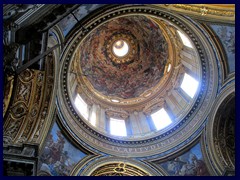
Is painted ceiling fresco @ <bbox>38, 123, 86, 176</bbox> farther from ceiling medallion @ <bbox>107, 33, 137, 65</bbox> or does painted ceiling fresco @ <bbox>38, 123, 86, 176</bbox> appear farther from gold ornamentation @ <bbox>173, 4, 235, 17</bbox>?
ceiling medallion @ <bbox>107, 33, 137, 65</bbox>

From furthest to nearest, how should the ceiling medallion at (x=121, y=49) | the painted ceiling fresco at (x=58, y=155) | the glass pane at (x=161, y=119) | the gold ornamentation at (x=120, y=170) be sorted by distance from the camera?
the ceiling medallion at (x=121, y=49), the glass pane at (x=161, y=119), the gold ornamentation at (x=120, y=170), the painted ceiling fresco at (x=58, y=155)

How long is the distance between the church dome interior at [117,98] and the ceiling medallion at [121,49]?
46.0 inches

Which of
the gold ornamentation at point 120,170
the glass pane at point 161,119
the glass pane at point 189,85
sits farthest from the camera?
the glass pane at point 161,119

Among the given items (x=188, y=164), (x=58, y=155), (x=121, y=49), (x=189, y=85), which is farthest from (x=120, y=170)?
(x=121, y=49)

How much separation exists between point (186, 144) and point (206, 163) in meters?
1.21

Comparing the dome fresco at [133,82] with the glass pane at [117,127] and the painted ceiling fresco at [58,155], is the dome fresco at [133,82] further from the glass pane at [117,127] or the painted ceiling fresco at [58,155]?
the painted ceiling fresco at [58,155]

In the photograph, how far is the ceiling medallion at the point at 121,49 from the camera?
20.9m

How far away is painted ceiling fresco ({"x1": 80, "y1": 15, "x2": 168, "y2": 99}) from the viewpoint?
751 inches

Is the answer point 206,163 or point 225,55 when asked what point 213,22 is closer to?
point 225,55

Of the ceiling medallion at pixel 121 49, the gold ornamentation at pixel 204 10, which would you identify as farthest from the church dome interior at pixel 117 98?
the ceiling medallion at pixel 121 49

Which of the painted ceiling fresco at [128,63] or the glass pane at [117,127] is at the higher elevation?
the painted ceiling fresco at [128,63]

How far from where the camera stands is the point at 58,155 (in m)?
12.1

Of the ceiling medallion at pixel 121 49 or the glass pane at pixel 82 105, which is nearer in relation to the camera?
the glass pane at pixel 82 105

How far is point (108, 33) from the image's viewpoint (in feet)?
66.9
